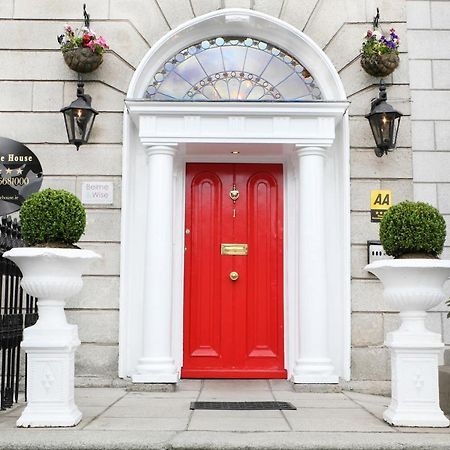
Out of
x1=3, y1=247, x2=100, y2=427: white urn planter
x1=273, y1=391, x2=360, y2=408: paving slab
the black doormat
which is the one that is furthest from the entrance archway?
x1=3, y1=247, x2=100, y2=427: white urn planter

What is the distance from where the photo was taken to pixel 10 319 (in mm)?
5246

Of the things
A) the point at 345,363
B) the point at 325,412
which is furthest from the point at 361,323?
the point at 325,412

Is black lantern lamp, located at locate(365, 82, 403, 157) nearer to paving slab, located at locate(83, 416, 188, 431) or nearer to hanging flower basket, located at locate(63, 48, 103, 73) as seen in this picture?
hanging flower basket, located at locate(63, 48, 103, 73)

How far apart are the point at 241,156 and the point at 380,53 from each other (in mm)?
1956

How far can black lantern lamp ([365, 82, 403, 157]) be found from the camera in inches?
260

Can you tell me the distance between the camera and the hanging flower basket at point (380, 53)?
6.74 metres

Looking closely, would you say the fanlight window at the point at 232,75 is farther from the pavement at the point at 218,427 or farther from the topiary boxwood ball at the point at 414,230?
the pavement at the point at 218,427

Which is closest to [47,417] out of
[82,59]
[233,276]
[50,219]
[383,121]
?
[50,219]

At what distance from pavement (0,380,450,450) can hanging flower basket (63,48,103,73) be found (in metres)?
3.56

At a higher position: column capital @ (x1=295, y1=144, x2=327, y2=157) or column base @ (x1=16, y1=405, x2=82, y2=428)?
column capital @ (x1=295, y1=144, x2=327, y2=157)

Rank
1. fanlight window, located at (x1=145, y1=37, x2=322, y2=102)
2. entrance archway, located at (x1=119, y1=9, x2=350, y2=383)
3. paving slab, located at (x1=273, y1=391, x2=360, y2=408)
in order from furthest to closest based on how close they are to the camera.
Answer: fanlight window, located at (x1=145, y1=37, x2=322, y2=102)
entrance archway, located at (x1=119, y1=9, x2=350, y2=383)
paving slab, located at (x1=273, y1=391, x2=360, y2=408)

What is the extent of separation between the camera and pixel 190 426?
452cm

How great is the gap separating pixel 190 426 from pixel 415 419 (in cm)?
171

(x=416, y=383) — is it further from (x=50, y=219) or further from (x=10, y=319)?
(x=10, y=319)
